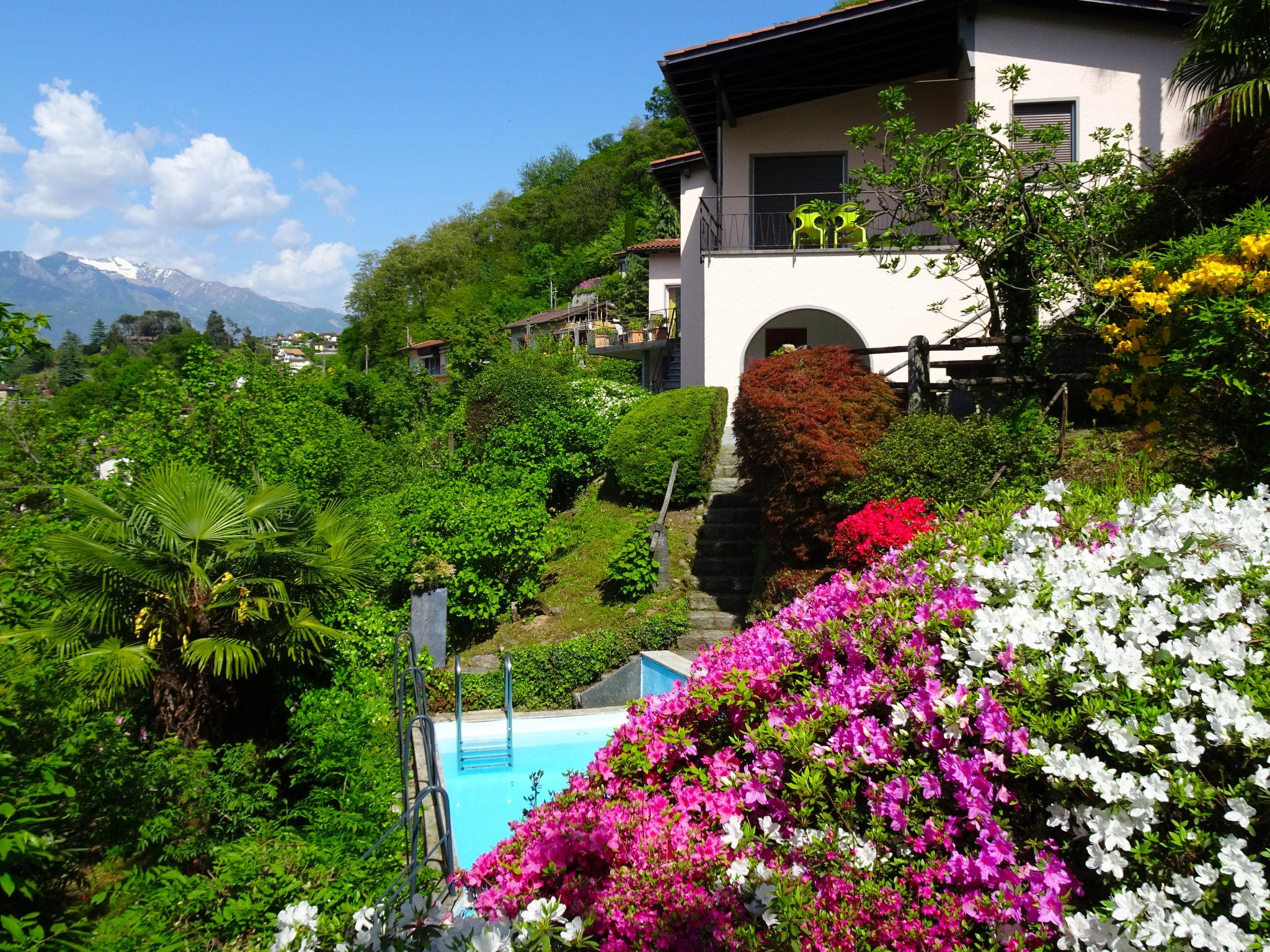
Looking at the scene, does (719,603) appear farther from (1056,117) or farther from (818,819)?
(1056,117)

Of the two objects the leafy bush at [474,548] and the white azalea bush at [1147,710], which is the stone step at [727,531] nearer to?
the leafy bush at [474,548]

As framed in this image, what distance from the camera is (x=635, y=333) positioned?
28.5 metres

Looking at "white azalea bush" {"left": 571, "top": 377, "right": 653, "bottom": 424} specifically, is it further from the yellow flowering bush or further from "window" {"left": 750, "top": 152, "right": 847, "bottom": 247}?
the yellow flowering bush

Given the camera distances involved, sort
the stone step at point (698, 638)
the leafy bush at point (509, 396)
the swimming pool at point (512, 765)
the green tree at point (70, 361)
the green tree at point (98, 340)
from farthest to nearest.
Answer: the green tree at point (98, 340), the green tree at point (70, 361), the leafy bush at point (509, 396), the stone step at point (698, 638), the swimming pool at point (512, 765)

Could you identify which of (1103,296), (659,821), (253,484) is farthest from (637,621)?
(659,821)

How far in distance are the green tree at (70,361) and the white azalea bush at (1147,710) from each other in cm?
8283

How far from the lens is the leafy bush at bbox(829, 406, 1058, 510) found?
733 cm

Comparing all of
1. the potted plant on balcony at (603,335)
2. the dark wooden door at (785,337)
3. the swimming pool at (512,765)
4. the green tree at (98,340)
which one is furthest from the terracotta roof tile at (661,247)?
the green tree at (98,340)

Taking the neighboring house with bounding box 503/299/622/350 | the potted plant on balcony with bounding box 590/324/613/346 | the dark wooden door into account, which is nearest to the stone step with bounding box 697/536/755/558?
the dark wooden door

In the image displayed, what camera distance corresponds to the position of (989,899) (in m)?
2.14

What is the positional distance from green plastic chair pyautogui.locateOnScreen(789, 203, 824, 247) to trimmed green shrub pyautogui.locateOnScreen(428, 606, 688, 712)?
7.21 meters

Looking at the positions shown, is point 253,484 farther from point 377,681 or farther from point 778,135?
point 778,135

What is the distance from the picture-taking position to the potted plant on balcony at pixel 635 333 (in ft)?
92.9

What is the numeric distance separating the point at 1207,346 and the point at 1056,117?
11.4m
